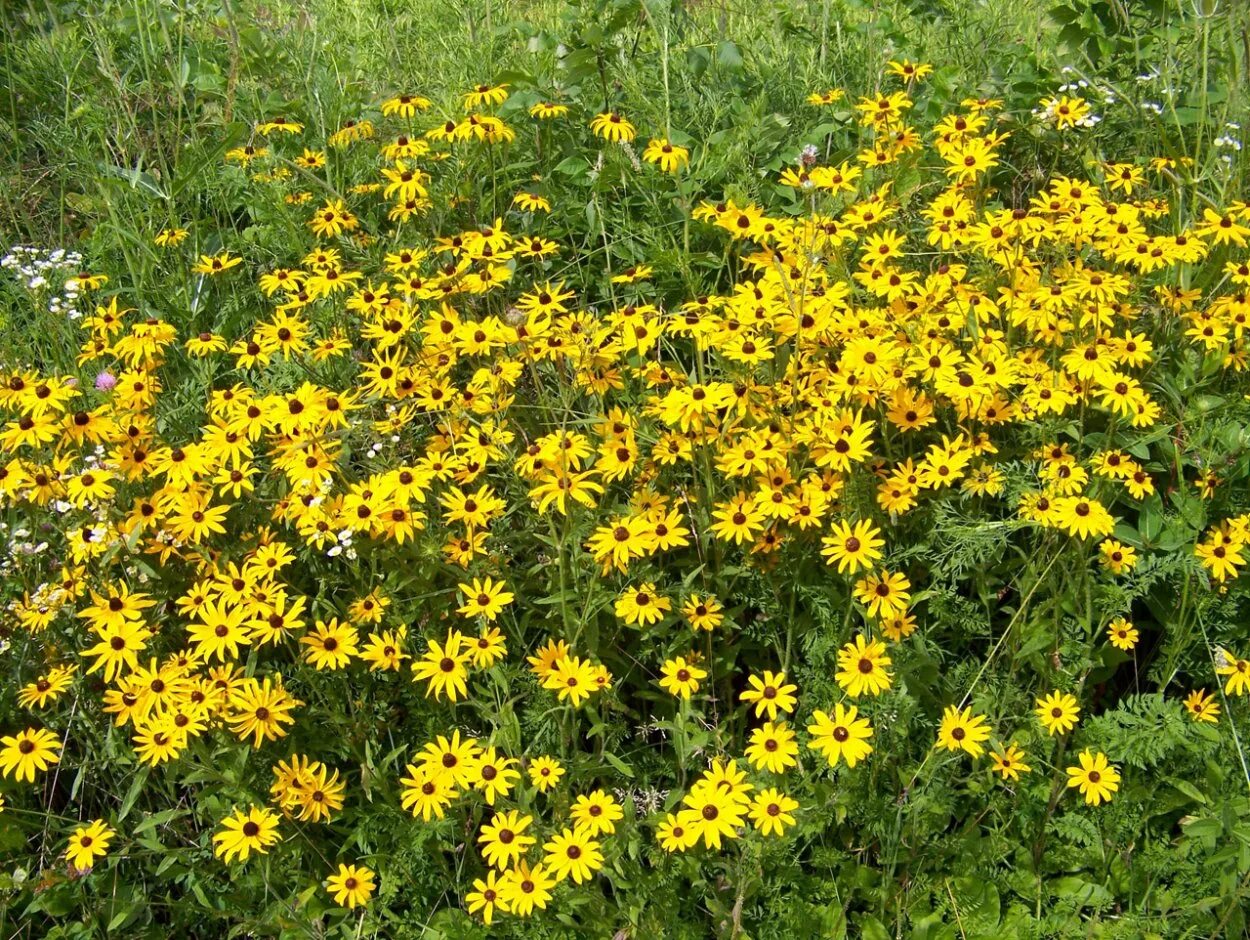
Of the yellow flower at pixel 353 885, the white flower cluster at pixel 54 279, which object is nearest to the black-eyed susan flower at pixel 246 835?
the yellow flower at pixel 353 885

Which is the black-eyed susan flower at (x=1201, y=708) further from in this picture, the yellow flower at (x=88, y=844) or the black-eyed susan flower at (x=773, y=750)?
the yellow flower at (x=88, y=844)

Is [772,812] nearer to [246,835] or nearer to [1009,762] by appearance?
[1009,762]

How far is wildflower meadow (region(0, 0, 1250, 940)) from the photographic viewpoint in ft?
7.08

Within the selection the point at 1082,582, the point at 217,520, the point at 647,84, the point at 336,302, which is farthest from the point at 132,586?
the point at 647,84

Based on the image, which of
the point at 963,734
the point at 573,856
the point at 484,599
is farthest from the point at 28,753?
the point at 963,734

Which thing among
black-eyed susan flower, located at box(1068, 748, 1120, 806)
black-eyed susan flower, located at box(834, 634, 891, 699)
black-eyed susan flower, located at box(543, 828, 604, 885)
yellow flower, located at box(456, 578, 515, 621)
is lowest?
black-eyed susan flower, located at box(1068, 748, 1120, 806)

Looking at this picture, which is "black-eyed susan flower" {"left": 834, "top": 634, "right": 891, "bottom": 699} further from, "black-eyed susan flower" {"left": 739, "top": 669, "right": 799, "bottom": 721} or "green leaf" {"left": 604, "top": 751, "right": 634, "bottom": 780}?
"green leaf" {"left": 604, "top": 751, "right": 634, "bottom": 780}

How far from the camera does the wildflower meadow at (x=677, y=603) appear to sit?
2.16 meters

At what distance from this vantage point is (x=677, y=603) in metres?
2.41

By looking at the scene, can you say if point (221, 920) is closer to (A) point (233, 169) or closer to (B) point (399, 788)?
(B) point (399, 788)

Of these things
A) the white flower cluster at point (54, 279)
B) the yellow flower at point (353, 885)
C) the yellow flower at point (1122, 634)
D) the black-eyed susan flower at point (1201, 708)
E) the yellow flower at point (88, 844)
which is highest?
the white flower cluster at point (54, 279)

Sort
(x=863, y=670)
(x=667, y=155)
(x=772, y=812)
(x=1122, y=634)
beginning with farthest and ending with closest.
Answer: (x=667, y=155), (x=1122, y=634), (x=863, y=670), (x=772, y=812)

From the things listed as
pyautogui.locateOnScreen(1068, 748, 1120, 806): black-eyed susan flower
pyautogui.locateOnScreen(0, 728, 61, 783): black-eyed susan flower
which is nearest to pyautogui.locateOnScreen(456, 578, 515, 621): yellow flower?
pyautogui.locateOnScreen(0, 728, 61, 783): black-eyed susan flower

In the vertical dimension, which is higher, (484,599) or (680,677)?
(484,599)
